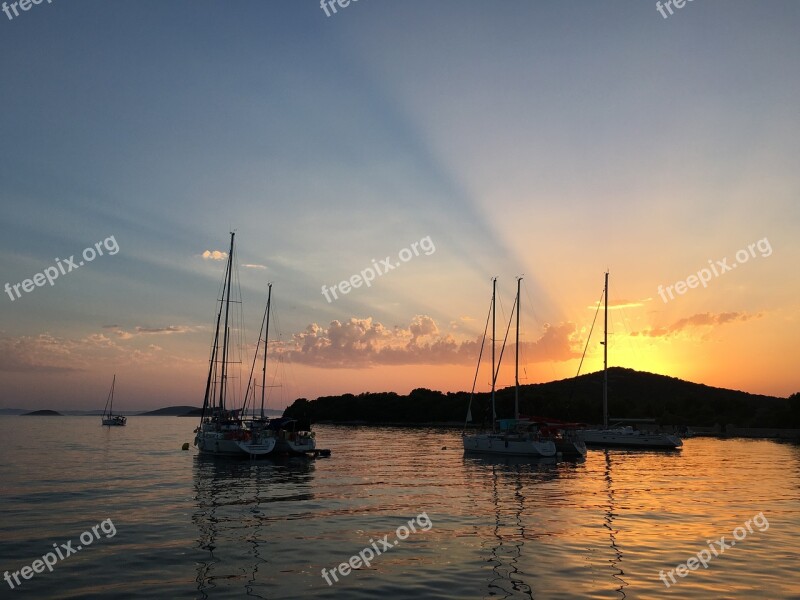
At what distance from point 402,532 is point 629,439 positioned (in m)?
69.7

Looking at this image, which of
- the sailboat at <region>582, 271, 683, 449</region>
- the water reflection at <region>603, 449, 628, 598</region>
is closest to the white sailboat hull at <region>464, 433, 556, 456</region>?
the water reflection at <region>603, 449, 628, 598</region>

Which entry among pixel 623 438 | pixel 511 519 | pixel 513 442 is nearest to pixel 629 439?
pixel 623 438

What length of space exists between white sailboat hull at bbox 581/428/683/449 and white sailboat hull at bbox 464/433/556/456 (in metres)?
28.5

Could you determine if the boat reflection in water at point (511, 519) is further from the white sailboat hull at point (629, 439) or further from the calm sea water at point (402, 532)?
the white sailboat hull at point (629, 439)

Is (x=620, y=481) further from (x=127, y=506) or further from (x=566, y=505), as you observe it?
(x=127, y=506)

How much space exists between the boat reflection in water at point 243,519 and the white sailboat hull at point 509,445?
64.2ft

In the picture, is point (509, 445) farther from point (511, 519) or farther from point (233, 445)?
point (511, 519)

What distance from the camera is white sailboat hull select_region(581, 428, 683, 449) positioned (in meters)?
83.6

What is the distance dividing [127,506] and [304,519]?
1051 centimetres

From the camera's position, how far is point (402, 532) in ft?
83.7

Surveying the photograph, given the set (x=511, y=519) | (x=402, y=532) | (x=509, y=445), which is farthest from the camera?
(x=509, y=445)

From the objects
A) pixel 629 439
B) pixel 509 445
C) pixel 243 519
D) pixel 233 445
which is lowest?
pixel 243 519

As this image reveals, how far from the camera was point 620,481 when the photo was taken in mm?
46281

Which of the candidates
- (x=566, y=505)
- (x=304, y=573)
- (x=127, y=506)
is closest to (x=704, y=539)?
(x=566, y=505)
